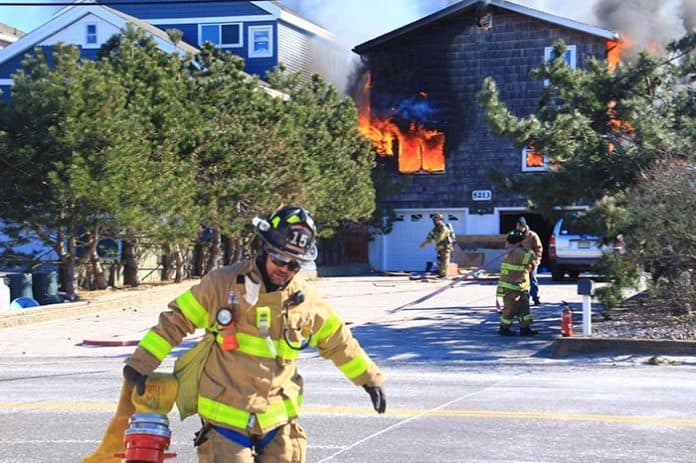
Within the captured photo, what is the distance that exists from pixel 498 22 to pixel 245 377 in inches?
1154

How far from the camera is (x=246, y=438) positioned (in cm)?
454

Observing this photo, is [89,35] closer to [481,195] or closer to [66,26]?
[66,26]

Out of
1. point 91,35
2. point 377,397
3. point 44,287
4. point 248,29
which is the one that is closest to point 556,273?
point 44,287

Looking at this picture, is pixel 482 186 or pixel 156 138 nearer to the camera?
pixel 156 138

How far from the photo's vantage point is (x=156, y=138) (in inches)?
760

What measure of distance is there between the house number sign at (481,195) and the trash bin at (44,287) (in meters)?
16.8

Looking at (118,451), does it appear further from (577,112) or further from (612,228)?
(577,112)

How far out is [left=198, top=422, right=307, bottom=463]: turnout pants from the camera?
14.7ft

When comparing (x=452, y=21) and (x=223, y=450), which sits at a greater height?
(x=452, y=21)

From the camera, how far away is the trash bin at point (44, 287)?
60.7 feet

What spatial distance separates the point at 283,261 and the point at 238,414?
2.34 ft

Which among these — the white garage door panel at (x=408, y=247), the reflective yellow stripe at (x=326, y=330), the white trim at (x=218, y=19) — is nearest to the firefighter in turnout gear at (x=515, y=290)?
the reflective yellow stripe at (x=326, y=330)

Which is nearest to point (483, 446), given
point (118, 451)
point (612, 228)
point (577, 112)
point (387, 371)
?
point (118, 451)

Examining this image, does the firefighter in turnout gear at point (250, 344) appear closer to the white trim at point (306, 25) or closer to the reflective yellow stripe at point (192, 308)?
the reflective yellow stripe at point (192, 308)
